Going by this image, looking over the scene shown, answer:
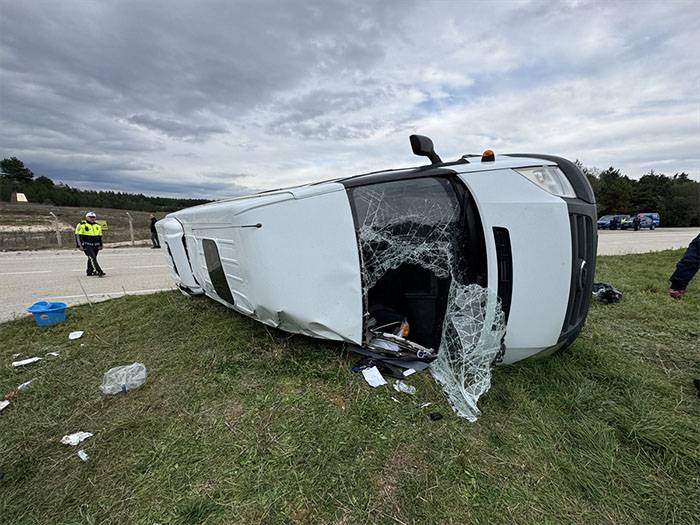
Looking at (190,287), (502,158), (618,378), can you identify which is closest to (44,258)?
(190,287)

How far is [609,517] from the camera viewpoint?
1.50m

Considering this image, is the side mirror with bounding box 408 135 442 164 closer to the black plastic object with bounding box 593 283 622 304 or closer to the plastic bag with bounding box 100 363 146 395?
the plastic bag with bounding box 100 363 146 395

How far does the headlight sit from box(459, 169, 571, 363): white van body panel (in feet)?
0.17

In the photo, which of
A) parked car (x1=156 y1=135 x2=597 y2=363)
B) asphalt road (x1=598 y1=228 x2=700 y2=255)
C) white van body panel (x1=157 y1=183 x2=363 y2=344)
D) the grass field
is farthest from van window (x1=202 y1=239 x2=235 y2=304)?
asphalt road (x1=598 y1=228 x2=700 y2=255)

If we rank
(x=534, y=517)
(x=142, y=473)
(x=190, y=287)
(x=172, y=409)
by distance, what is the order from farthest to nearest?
(x=190, y=287), (x=172, y=409), (x=142, y=473), (x=534, y=517)

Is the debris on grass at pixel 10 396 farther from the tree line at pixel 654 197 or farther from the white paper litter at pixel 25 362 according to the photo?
the tree line at pixel 654 197

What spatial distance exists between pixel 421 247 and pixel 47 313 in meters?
3.89

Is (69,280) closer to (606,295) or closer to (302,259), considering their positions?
(302,259)

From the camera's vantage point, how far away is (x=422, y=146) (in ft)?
8.01

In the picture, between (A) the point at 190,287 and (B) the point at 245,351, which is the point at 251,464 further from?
(A) the point at 190,287

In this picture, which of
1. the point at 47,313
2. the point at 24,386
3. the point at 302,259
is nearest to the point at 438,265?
the point at 302,259

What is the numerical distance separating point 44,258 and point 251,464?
11894 mm

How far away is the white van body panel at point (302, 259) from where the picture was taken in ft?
6.53

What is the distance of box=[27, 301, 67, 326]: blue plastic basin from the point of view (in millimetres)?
3590
